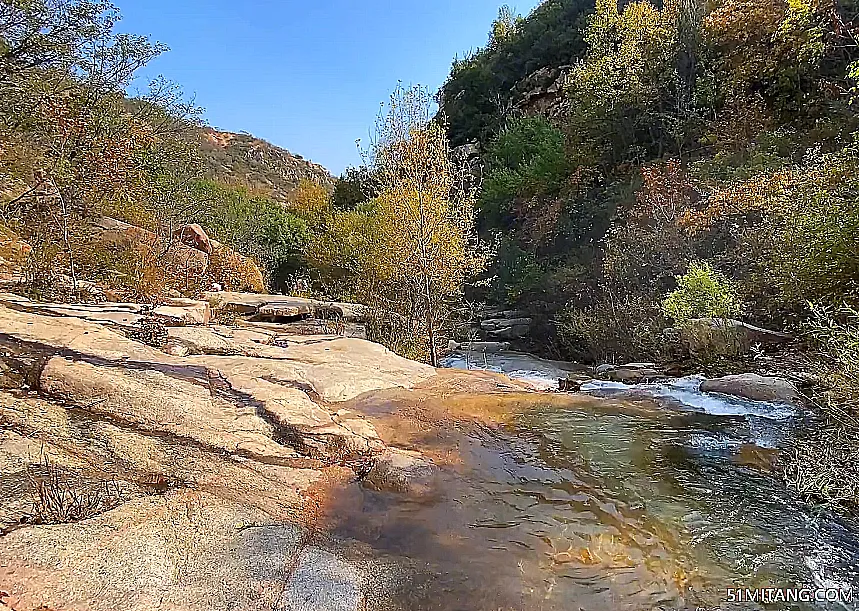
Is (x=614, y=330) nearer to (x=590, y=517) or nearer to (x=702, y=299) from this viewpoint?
(x=702, y=299)

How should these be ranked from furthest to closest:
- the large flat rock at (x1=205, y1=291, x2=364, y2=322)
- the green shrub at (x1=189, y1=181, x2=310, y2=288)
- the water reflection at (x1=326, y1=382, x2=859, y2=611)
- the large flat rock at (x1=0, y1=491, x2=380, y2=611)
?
the green shrub at (x1=189, y1=181, x2=310, y2=288) < the large flat rock at (x1=205, y1=291, x2=364, y2=322) < the water reflection at (x1=326, y1=382, x2=859, y2=611) < the large flat rock at (x1=0, y1=491, x2=380, y2=611)

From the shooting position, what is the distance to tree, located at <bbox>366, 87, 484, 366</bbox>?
434 inches

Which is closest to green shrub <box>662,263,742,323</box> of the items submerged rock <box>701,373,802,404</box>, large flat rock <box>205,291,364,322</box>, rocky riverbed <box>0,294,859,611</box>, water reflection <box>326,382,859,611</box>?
submerged rock <box>701,373,802,404</box>

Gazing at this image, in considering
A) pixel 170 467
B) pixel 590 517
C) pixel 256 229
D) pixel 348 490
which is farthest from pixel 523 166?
pixel 170 467

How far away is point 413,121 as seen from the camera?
36.8 ft

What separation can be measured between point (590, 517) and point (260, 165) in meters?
57.5

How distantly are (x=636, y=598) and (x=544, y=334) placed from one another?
12756 mm

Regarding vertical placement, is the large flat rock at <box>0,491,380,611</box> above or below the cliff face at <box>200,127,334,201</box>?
below

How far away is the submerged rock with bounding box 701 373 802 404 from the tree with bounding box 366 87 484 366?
533 cm

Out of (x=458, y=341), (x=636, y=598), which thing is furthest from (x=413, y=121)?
(x=636, y=598)

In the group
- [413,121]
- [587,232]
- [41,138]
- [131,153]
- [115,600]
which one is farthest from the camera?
[587,232]

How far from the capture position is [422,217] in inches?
430

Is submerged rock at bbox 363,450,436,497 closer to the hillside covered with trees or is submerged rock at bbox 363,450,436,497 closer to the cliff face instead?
the hillside covered with trees

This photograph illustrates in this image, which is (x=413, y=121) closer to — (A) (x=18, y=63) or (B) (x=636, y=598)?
(A) (x=18, y=63)
